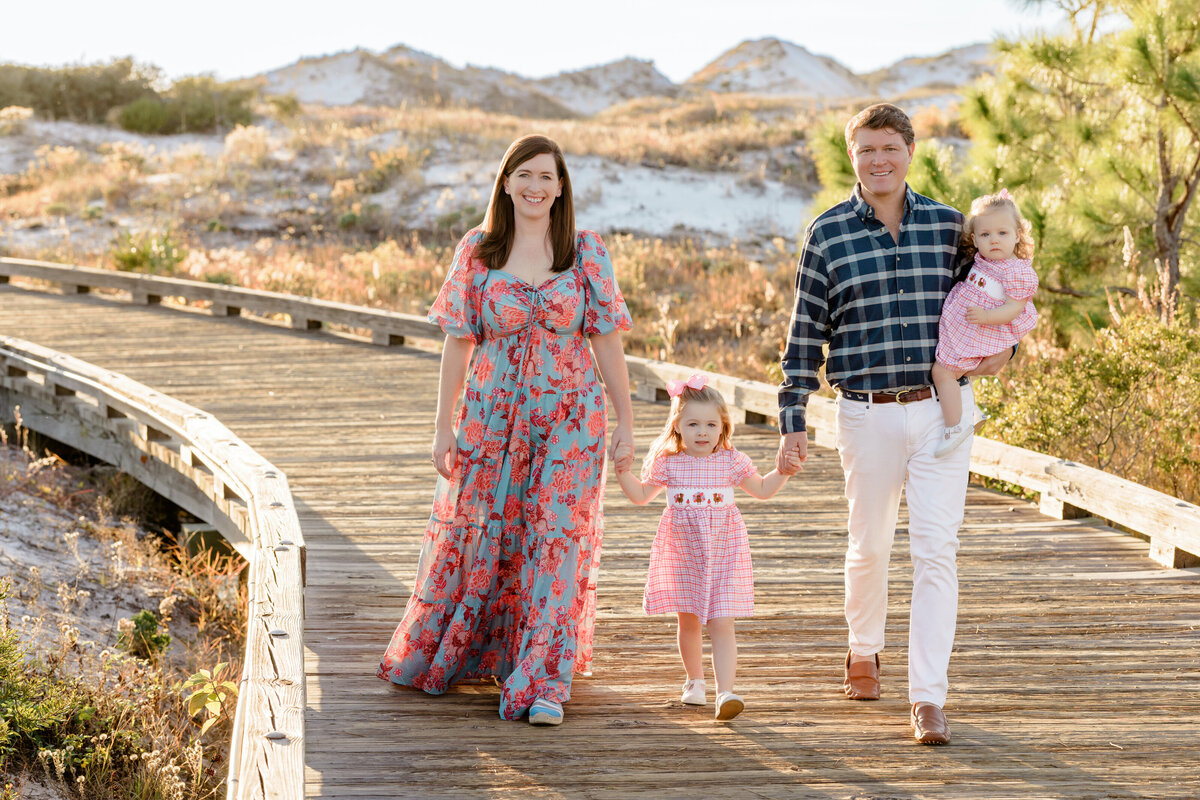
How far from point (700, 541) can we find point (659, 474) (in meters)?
0.29

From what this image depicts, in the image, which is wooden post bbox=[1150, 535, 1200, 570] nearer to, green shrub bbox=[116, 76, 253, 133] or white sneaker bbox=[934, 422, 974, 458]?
white sneaker bbox=[934, 422, 974, 458]

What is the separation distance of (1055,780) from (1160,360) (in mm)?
4501

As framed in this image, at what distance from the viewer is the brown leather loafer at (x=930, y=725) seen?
13.3ft

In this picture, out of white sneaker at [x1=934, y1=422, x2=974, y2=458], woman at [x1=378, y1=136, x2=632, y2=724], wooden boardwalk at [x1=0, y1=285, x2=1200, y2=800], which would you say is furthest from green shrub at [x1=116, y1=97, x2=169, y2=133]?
white sneaker at [x1=934, y1=422, x2=974, y2=458]

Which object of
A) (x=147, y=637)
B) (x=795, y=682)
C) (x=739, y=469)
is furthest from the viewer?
(x=147, y=637)

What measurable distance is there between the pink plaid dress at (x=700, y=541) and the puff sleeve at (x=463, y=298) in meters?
0.89

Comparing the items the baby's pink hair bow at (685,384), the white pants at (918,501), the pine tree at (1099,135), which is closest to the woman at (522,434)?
the baby's pink hair bow at (685,384)

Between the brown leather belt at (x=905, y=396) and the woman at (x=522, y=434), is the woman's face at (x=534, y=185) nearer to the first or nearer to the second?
the woman at (x=522, y=434)

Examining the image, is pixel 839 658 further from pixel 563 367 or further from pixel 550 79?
pixel 550 79

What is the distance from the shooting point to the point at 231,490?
7242 millimetres

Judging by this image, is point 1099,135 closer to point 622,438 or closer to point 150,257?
point 622,438

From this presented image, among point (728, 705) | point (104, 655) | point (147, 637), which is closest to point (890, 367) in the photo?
point (728, 705)

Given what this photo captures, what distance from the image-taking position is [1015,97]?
36.9 feet

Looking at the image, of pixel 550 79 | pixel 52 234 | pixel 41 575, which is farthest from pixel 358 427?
pixel 550 79
